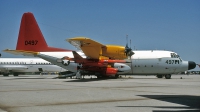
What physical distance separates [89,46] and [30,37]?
31.6 ft

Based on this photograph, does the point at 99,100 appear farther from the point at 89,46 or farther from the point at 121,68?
the point at 121,68

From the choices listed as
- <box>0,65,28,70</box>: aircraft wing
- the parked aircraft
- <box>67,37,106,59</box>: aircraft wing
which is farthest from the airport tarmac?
<box>0,65,28,70</box>: aircraft wing

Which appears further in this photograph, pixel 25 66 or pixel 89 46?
pixel 25 66

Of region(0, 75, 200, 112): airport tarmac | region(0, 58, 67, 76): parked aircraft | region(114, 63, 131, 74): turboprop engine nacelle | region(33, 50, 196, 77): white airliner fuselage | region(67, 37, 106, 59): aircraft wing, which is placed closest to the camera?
region(0, 75, 200, 112): airport tarmac

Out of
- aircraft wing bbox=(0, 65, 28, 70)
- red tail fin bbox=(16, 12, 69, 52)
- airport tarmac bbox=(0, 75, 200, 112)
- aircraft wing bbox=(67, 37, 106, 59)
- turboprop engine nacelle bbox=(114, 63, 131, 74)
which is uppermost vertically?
red tail fin bbox=(16, 12, 69, 52)

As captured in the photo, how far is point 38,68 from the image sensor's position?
169 feet

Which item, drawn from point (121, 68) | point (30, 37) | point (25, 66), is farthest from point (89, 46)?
point (25, 66)

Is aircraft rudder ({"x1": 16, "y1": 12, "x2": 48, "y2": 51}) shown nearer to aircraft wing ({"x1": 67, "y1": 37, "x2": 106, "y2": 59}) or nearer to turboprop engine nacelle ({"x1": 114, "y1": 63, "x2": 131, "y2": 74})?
aircraft wing ({"x1": 67, "y1": 37, "x2": 106, "y2": 59})

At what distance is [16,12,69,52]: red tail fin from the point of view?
3206 cm

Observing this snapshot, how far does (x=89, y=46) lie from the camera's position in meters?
26.7

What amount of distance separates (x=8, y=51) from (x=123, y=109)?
24.8m

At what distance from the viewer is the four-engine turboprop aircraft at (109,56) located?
29.0 metres

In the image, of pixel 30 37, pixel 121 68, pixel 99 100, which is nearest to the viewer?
pixel 99 100

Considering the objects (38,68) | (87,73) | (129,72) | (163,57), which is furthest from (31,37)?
(38,68)
